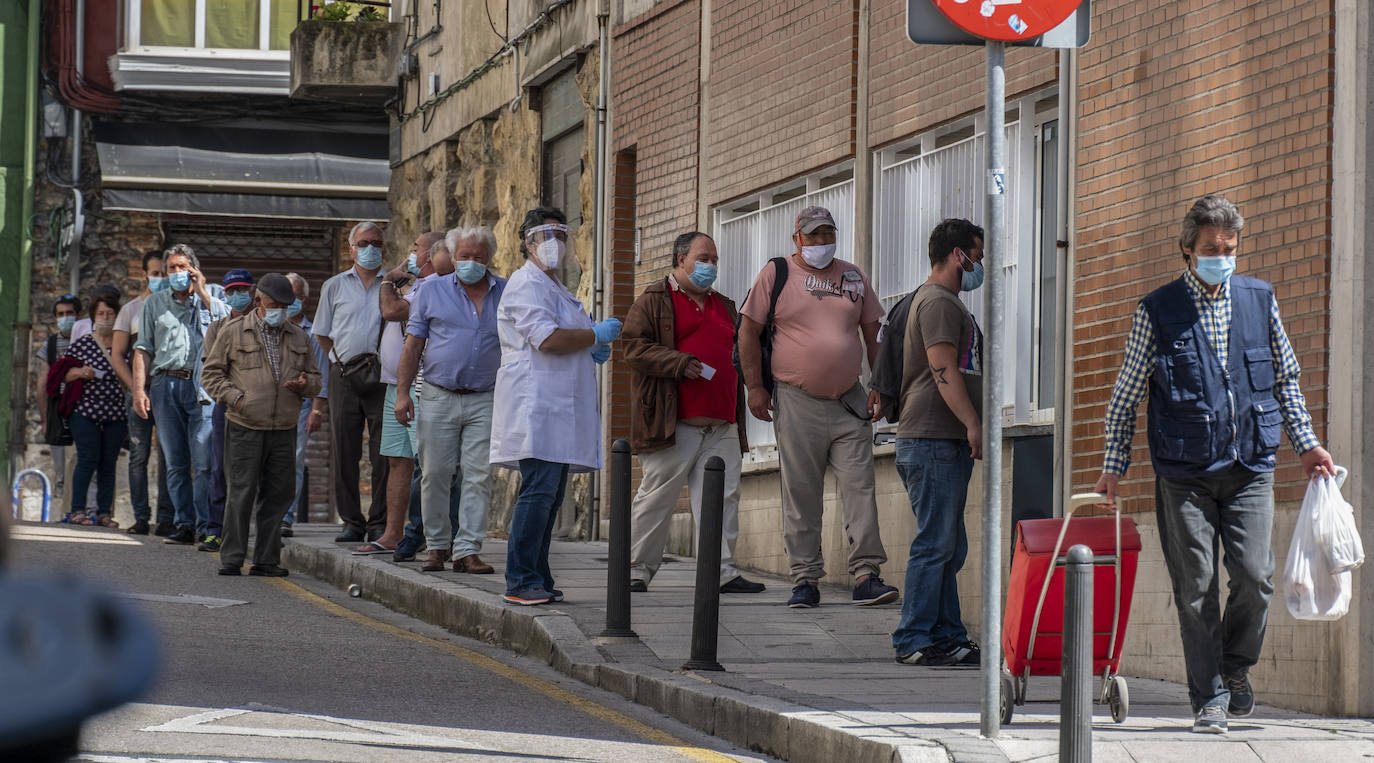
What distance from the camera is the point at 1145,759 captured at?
20.5 ft

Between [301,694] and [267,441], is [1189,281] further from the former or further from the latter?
[267,441]

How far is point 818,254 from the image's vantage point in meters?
10.4

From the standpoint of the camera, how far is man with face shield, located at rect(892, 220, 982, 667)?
8.50m

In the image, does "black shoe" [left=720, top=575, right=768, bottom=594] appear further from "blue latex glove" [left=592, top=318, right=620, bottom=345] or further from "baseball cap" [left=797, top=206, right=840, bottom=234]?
"baseball cap" [left=797, top=206, right=840, bottom=234]

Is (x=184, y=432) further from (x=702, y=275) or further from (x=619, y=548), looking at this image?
(x=619, y=548)

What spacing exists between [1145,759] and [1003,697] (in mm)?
651

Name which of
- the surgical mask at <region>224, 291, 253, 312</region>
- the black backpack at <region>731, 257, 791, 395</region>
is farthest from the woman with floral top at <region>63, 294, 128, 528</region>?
the black backpack at <region>731, 257, 791, 395</region>

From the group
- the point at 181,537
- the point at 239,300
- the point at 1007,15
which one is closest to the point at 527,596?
the point at 1007,15

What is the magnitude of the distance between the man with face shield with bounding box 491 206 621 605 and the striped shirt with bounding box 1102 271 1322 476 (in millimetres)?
3589

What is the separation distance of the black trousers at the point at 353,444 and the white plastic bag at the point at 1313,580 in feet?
26.1

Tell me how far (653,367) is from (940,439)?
251 centimetres

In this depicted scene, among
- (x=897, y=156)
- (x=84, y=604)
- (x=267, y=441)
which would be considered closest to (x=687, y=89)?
(x=897, y=156)

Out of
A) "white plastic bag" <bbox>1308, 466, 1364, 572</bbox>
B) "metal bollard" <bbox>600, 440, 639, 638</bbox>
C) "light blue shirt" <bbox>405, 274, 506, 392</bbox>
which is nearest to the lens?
"white plastic bag" <bbox>1308, 466, 1364, 572</bbox>

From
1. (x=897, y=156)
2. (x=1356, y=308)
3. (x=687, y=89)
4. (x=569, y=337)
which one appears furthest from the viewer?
(x=687, y=89)
